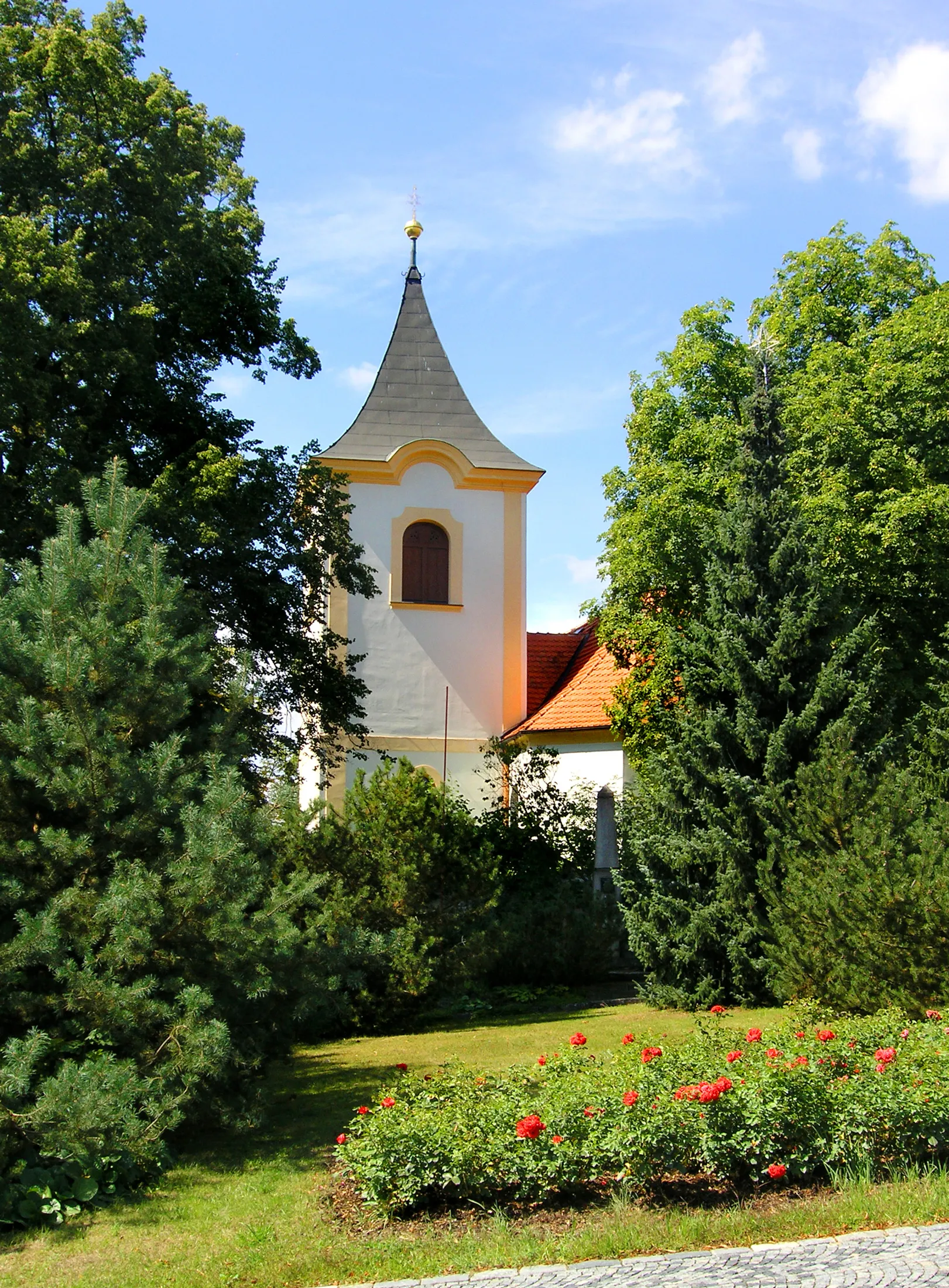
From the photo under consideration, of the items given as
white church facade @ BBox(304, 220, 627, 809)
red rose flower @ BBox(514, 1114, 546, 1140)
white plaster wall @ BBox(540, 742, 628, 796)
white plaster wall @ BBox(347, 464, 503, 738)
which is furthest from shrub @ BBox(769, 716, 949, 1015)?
white plaster wall @ BBox(347, 464, 503, 738)

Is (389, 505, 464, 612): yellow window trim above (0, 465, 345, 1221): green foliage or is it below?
above

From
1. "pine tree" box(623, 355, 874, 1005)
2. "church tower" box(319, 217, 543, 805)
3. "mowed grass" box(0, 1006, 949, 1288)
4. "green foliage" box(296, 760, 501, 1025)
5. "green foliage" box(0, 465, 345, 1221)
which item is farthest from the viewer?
"church tower" box(319, 217, 543, 805)

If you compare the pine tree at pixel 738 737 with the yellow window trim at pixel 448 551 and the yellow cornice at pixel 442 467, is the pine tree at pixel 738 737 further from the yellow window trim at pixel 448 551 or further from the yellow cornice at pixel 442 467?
the yellow cornice at pixel 442 467

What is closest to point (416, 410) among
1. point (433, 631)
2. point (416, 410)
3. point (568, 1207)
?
point (416, 410)

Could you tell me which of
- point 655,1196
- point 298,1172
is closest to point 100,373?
point 298,1172

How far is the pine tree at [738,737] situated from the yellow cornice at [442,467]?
37.7 feet

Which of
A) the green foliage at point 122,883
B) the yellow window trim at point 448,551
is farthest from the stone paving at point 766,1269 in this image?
the yellow window trim at point 448,551

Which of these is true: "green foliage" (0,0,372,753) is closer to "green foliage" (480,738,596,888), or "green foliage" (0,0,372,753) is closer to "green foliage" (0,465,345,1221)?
"green foliage" (480,738,596,888)

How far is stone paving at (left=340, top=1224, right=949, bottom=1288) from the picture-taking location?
473cm

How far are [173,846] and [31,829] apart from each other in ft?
2.78

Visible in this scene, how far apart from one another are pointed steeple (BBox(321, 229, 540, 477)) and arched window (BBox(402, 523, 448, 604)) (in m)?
1.63

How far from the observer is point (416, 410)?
2616 cm

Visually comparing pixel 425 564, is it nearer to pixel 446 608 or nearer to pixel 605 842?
pixel 446 608

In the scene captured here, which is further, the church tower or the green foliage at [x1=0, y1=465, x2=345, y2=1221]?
the church tower
